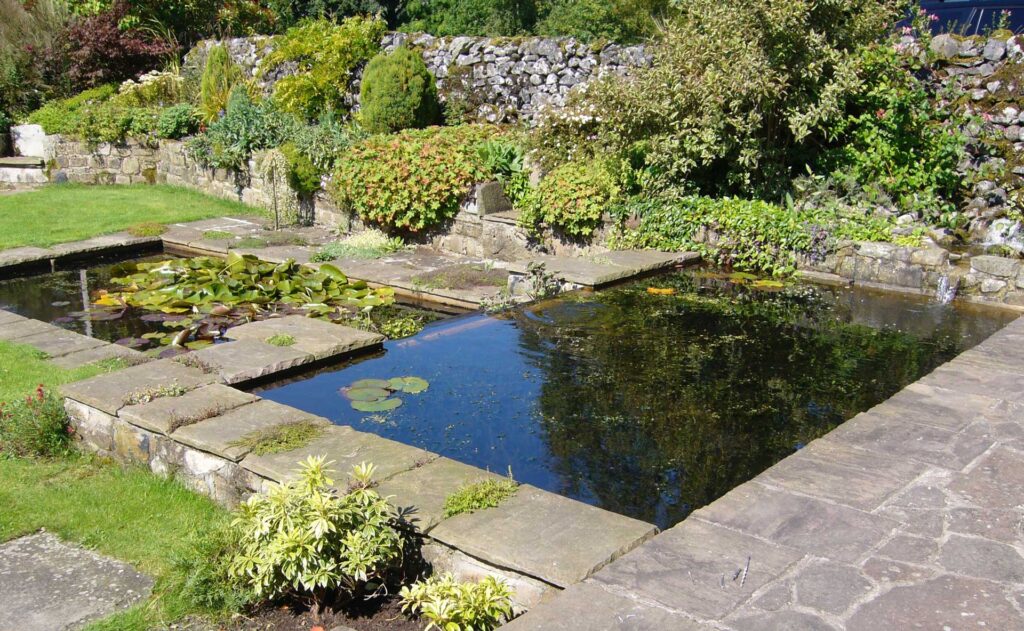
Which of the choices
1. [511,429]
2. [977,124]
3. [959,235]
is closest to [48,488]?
[511,429]

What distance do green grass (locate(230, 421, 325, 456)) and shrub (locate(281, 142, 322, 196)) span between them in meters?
6.94

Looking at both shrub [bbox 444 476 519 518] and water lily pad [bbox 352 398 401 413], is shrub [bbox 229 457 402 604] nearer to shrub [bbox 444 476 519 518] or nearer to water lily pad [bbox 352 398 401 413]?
shrub [bbox 444 476 519 518]

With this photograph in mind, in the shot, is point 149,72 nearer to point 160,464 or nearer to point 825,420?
point 160,464

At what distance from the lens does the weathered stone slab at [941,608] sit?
280 cm

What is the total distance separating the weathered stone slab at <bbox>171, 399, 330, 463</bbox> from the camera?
13.4ft

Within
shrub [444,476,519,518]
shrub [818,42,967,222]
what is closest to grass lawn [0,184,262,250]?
shrub [818,42,967,222]

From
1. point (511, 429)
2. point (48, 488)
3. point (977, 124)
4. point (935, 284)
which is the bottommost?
point (48, 488)

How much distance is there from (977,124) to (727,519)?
6.60m

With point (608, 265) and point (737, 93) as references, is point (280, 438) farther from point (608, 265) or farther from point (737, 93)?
point (737, 93)

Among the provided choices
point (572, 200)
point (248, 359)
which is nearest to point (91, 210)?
point (572, 200)

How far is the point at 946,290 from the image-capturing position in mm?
6992

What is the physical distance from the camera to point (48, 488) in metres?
4.35

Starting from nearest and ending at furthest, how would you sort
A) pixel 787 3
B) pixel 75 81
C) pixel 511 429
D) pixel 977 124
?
1. pixel 511 429
2. pixel 787 3
3. pixel 977 124
4. pixel 75 81

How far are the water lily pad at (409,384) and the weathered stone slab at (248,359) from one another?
2.13 ft
